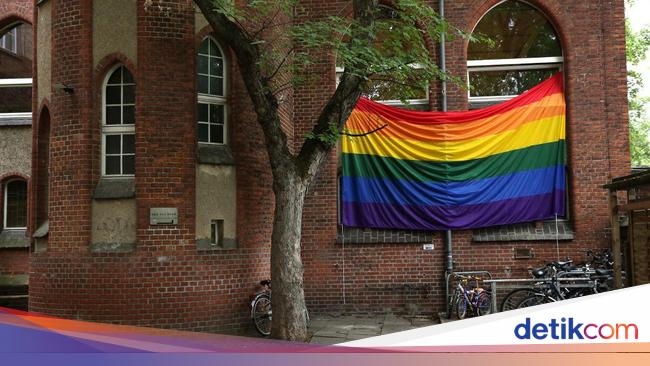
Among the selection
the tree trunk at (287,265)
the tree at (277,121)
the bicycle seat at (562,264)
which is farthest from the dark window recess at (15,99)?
the bicycle seat at (562,264)

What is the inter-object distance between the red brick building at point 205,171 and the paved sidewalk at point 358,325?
336 mm

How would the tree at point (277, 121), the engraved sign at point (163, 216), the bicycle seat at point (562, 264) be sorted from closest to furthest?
the tree at point (277, 121) < the engraved sign at point (163, 216) < the bicycle seat at point (562, 264)

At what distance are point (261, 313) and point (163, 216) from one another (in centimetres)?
234

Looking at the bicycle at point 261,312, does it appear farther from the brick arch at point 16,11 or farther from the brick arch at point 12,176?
the brick arch at point 16,11

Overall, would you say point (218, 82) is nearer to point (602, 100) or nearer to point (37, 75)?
point (37, 75)

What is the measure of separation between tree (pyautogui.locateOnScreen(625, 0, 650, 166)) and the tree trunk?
16231mm

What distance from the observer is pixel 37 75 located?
10.6 meters

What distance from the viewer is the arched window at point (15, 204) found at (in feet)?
48.5

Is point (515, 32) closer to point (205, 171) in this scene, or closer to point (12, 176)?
point (205, 171)

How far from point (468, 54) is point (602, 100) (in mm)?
2856

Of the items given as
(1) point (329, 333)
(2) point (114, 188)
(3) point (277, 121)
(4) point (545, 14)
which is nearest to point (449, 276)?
(1) point (329, 333)

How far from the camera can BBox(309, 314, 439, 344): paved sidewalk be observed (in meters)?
9.38

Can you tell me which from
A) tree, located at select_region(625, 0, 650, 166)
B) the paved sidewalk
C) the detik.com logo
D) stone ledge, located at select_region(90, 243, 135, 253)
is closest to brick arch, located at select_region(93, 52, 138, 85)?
stone ledge, located at select_region(90, 243, 135, 253)

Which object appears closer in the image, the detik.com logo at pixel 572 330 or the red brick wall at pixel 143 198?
the detik.com logo at pixel 572 330
